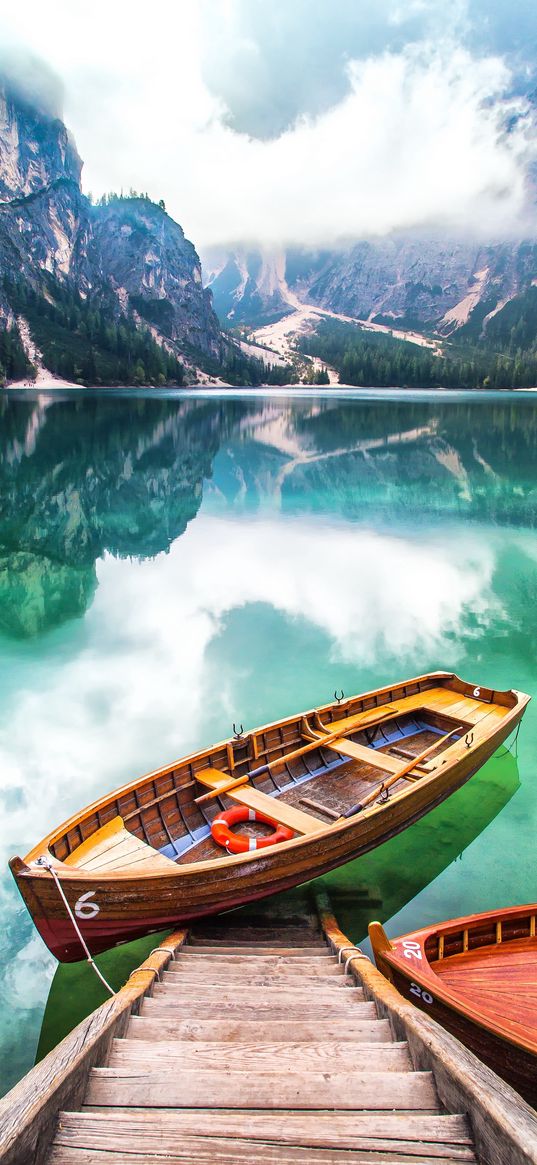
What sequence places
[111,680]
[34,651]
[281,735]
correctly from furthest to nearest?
[34,651], [111,680], [281,735]

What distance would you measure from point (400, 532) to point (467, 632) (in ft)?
49.4

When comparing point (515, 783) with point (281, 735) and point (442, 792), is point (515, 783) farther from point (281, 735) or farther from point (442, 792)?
point (281, 735)

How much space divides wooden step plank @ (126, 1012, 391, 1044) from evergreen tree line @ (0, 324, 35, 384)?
18507 centimetres

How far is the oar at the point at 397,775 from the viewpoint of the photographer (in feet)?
36.6

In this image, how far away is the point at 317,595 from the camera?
25891 millimetres

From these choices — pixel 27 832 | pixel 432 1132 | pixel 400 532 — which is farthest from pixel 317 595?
pixel 432 1132

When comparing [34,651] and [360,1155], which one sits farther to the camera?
[34,651]

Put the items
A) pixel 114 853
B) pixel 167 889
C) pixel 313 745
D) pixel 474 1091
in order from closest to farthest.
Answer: pixel 474 1091 → pixel 167 889 → pixel 114 853 → pixel 313 745

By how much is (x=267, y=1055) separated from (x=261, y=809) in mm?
5959

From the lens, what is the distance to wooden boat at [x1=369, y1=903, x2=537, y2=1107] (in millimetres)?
6273

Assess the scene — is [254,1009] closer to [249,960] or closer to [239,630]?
[249,960]

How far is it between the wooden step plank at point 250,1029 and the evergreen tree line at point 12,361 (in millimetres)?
185074

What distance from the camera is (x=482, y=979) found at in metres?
7.49

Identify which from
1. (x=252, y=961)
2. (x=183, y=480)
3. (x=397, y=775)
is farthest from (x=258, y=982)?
(x=183, y=480)
